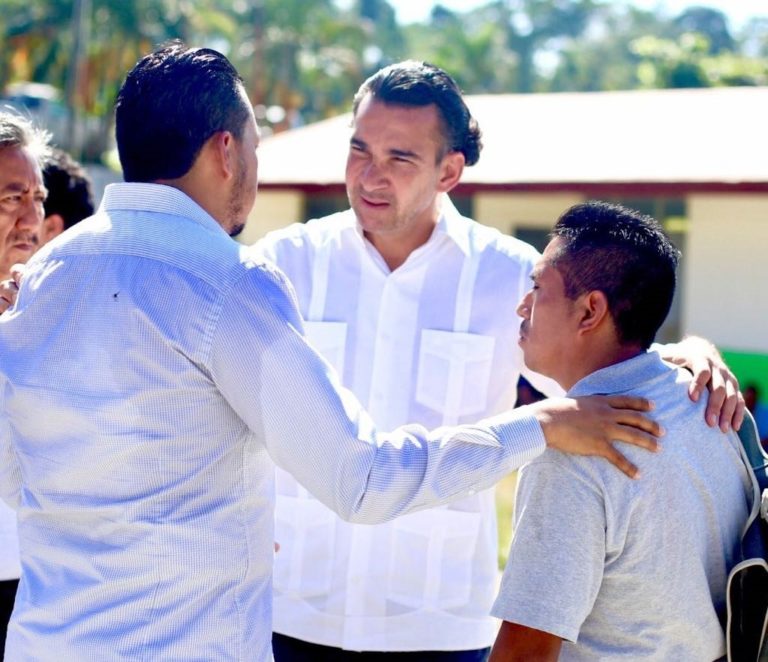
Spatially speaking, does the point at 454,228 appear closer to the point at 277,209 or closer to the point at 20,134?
the point at 20,134

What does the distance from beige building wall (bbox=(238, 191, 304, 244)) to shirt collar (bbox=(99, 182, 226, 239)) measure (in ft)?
34.5

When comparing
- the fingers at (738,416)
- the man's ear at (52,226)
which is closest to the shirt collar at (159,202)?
the fingers at (738,416)

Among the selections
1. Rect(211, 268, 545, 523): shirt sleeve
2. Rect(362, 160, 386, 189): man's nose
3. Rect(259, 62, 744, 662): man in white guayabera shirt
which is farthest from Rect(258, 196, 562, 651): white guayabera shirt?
Rect(211, 268, 545, 523): shirt sleeve

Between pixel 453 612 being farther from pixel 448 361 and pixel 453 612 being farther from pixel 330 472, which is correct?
pixel 330 472

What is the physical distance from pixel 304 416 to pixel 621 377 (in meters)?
0.61

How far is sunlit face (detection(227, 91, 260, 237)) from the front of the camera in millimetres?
2105

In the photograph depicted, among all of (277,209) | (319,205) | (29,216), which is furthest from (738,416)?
(277,209)

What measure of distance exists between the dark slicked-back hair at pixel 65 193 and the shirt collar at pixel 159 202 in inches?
77.4

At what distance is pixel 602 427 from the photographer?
197cm

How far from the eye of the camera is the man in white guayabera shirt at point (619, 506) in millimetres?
1952

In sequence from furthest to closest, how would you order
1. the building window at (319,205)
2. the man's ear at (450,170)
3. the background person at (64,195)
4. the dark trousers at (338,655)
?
1. the building window at (319,205)
2. the background person at (64,195)
3. the man's ear at (450,170)
4. the dark trousers at (338,655)

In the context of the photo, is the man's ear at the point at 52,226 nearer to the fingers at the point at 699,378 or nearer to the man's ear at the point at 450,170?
the man's ear at the point at 450,170

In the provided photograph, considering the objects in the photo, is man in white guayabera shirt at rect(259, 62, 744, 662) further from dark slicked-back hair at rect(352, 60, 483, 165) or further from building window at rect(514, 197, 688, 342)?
building window at rect(514, 197, 688, 342)

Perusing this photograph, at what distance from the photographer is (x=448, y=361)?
115 inches
